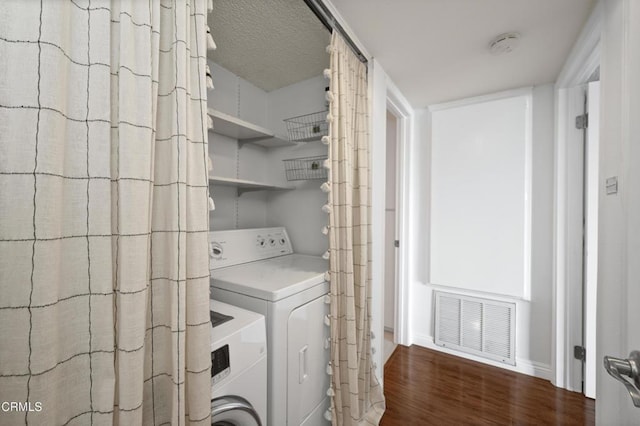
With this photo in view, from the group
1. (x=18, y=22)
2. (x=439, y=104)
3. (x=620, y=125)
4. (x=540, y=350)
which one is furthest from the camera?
(x=439, y=104)

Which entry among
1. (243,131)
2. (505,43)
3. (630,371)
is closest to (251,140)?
(243,131)

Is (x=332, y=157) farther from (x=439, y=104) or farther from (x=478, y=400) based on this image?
(x=478, y=400)

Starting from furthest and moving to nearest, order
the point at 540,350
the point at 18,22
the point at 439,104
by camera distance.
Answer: the point at 439,104, the point at 540,350, the point at 18,22

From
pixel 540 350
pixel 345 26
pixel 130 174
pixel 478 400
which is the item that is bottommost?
pixel 478 400

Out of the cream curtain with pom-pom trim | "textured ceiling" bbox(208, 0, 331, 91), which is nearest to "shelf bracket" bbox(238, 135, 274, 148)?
"textured ceiling" bbox(208, 0, 331, 91)

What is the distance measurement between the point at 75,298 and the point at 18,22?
530 mm

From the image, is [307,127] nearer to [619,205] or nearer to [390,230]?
[390,230]

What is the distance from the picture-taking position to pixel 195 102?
28.8 inches

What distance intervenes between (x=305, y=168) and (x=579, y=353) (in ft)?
8.12

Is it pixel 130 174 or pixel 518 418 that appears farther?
pixel 518 418

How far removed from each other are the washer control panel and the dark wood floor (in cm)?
137

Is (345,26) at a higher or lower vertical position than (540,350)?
higher

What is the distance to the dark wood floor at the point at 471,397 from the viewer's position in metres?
1.67

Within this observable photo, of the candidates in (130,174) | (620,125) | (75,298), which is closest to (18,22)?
(130,174)
